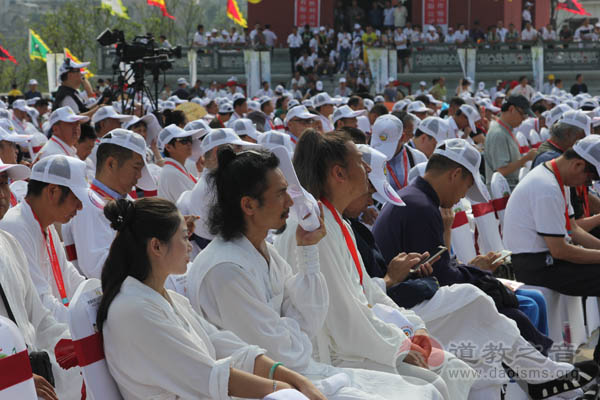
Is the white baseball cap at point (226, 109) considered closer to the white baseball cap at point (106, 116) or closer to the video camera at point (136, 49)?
the video camera at point (136, 49)

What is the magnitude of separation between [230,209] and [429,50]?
27475mm

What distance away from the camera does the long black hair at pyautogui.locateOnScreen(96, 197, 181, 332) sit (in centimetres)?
305

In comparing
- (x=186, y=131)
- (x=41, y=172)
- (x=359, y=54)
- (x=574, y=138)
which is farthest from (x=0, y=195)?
(x=359, y=54)

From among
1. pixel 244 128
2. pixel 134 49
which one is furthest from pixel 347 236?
pixel 134 49

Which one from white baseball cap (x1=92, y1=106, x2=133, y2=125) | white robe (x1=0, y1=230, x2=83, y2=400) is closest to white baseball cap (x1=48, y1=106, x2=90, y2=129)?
white baseball cap (x1=92, y1=106, x2=133, y2=125)

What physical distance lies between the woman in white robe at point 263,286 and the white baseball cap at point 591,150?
2.93 metres

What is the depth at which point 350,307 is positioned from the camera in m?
3.94

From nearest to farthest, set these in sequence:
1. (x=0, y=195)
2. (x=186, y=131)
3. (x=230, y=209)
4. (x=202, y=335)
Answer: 1. (x=202, y=335)
2. (x=230, y=209)
3. (x=0, y=195)
4. (x=186, y=131)

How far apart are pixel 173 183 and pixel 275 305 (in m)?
3.26

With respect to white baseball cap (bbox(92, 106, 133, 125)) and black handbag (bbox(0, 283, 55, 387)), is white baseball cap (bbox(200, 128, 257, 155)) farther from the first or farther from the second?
black handbag (bbox(0, 283, 55, 387))

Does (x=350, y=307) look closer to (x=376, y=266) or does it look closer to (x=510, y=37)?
(x=376, y=266)

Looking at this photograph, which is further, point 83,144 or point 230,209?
point 83,144

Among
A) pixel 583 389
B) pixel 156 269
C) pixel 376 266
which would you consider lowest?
pixel 583 389

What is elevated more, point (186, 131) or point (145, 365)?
point (186, 131)
